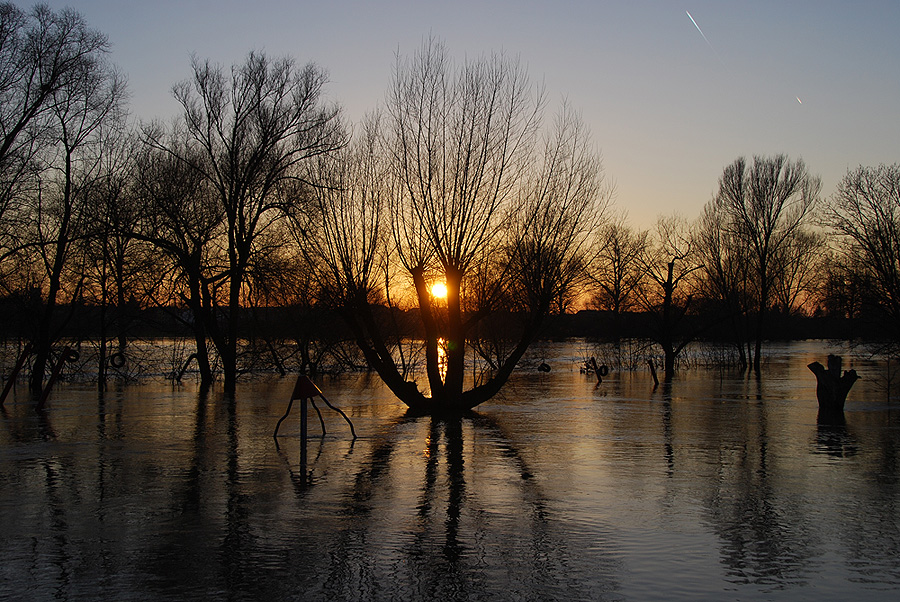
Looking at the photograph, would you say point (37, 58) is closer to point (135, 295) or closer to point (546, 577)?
point (135, 295)

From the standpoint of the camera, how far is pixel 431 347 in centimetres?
1964

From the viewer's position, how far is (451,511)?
835 centimetres

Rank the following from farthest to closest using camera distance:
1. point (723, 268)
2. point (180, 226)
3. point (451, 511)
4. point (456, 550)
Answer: point (723, 268) → point (180, 226) → point (451, 511) → point (456, 550)

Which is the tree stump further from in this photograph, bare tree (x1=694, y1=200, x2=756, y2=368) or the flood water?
bare tree (x1=694, y1=200, x2=756, y2=368)

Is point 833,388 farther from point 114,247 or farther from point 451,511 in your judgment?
point 114,247

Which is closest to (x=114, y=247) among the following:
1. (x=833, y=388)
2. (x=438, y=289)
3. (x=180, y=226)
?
(x=180, y=226)

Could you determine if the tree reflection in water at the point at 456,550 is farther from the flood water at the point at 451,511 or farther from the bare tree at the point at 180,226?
the bare tree at the point at 180,226

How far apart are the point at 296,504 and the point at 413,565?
8.86 ft

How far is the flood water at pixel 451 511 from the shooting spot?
5.95 meters

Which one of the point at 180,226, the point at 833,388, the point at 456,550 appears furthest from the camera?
the point at 180,226

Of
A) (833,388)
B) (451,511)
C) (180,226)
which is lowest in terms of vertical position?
(451,511)

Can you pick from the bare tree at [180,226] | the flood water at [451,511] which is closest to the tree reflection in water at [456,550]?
the flood water at [451,511]

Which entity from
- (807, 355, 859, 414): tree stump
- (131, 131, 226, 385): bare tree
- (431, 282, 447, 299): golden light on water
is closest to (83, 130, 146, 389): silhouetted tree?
(131, 131, 226, 385): bare tree

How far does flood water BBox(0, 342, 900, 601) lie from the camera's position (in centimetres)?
595
